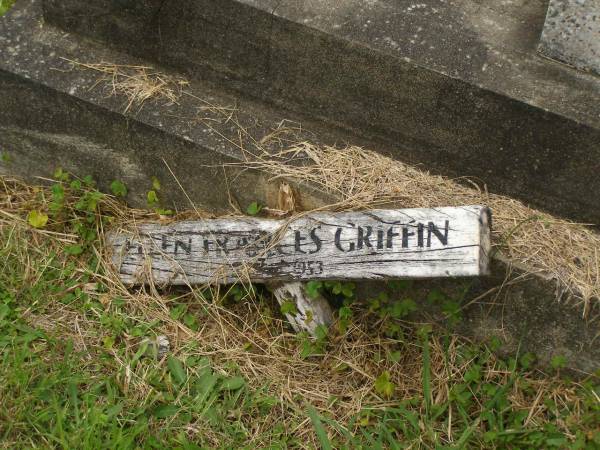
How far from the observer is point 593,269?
3.03 meters

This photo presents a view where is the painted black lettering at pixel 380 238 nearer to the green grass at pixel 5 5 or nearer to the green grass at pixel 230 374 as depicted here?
the green grass at pixel 230 374

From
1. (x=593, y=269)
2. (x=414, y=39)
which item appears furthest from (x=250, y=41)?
(x=593, y=269)

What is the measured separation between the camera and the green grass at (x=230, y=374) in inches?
115

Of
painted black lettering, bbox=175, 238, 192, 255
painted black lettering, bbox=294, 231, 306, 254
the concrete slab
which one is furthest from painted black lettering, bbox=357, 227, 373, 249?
the concrete slab

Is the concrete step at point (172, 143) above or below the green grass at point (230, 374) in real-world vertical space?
above

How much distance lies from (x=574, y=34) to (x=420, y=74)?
23.8 inches

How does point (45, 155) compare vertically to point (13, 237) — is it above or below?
above

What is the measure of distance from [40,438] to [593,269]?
2171mm

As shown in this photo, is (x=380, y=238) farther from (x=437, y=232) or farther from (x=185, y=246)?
(x=185, y=246)

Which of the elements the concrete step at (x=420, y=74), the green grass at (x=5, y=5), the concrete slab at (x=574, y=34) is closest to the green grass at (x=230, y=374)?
the concrete step at (x=420, y=74)

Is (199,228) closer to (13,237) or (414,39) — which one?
(13,237)

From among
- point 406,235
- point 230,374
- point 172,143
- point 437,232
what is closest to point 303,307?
point 230,374

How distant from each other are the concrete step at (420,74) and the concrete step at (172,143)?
138 millimetres

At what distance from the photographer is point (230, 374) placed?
3148mm
